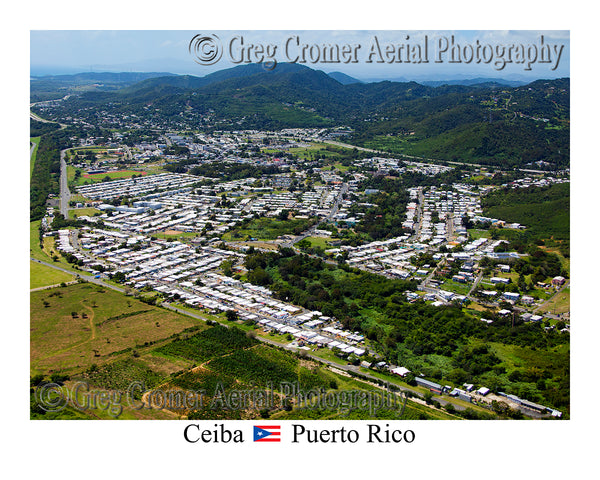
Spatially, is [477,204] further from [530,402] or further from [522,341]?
[530,402]

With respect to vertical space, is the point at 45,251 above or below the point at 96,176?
below

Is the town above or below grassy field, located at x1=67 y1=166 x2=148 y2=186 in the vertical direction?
below

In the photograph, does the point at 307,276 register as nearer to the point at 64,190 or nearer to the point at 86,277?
the point at 86,277

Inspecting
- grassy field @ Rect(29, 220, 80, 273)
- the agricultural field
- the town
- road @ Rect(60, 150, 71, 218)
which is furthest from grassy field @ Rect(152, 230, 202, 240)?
the agricultural field

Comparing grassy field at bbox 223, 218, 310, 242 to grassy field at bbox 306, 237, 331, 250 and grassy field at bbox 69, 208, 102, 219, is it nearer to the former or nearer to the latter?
grassy field at bbox 306, 237, 331, 250

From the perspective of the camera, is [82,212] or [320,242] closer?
[320,242]

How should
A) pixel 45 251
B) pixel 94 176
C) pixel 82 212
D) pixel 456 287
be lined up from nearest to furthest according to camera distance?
pixel 456 287
pixel 45 251
pixel 82 212
pixel 94 176

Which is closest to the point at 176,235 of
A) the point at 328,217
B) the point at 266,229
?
the point at 266,229
